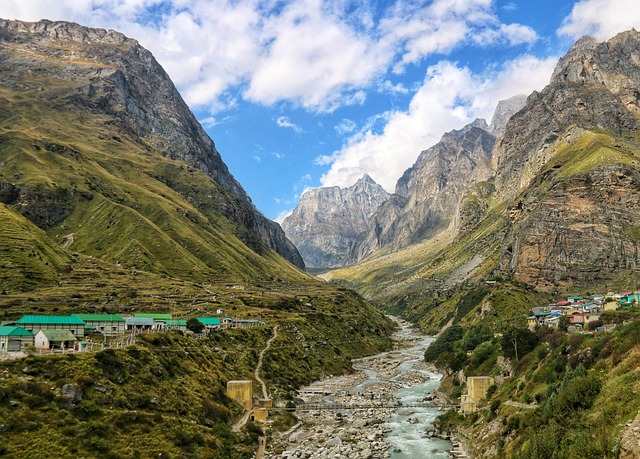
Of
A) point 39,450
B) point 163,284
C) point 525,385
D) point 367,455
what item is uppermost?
point 163,284

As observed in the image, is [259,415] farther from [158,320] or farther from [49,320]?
[158,320]

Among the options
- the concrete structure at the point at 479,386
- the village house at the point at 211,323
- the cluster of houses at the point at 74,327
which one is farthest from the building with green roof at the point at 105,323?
the concrete structure at the point at 479,386

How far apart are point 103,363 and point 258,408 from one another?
98.5 feet

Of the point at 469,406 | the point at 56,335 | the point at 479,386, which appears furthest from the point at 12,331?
the point at 479,386

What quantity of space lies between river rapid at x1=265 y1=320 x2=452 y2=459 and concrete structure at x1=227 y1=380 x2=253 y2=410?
8.21m

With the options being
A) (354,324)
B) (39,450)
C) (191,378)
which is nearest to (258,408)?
(191,378)

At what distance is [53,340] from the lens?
66875 mm

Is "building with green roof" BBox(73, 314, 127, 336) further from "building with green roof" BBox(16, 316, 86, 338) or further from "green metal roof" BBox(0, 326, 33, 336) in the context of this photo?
"green metal roof" BBox(0, 326, 33, 336)

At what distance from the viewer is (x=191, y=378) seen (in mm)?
69375

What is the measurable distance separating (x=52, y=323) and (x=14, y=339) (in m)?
19.0

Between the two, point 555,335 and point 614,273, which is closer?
point 555,335

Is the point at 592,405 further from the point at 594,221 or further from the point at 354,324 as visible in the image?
the point at 594,221

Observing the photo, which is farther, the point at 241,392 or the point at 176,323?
the point at 176,323

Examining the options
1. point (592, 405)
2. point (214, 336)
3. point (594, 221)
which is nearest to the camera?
point (592, 405)
